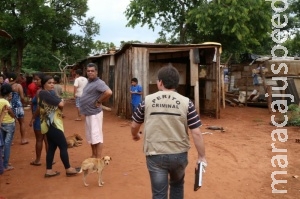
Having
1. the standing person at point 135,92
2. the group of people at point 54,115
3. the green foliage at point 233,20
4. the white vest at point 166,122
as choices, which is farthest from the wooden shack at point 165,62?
the white vest at point 166,122

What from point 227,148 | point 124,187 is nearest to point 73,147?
point 124,187

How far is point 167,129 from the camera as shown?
297 centimetres

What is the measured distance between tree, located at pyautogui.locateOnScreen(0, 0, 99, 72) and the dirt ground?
11156 mm

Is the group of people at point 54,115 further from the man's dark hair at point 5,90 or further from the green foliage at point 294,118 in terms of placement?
the green foliage at point 294,118

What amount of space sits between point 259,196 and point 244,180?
0.64 meters

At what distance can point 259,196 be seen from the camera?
450 centimetres

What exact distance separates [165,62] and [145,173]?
836 centimetres

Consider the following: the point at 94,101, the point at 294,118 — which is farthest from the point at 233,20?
the point at 94,101

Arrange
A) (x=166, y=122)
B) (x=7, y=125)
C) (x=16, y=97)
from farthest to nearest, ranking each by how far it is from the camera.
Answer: (x=16, y=97), (x=7, y=125), (x=166, y=122)

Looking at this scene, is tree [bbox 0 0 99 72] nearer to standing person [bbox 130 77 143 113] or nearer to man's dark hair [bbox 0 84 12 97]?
standing person [bbox 130 77 143 113]

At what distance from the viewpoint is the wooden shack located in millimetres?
11109

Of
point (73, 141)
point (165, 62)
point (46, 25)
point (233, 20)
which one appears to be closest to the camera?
point (73, 141)

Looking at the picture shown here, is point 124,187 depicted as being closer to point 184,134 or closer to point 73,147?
point 184,134

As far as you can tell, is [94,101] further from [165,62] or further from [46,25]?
[46,25]
